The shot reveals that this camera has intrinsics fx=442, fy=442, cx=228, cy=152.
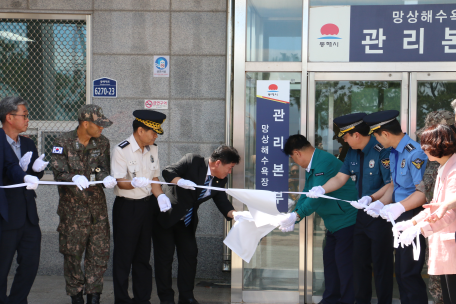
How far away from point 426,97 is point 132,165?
9.36ft

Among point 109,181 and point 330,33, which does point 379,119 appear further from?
point 109,181

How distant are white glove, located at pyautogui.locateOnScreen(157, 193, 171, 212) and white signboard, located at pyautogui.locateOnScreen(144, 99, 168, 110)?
5.33ft

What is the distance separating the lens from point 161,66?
517cm

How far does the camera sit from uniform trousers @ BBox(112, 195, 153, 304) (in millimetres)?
3934

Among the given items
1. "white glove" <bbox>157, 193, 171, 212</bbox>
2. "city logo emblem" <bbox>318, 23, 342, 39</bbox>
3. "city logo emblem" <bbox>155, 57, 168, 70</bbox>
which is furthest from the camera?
"city logo emblem" <bbox>155, 57, 168, 70</bbox>

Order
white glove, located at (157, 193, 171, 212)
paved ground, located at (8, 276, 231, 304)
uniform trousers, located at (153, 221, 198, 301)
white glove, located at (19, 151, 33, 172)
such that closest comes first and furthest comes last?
white glove, located at (19, 151, 33, 172) → white glove, located at (157, 193, 171, 212) → uniform trousers, located at (153, 221, 198, 301) → paved ground, located at (8, 276, 231, 304)

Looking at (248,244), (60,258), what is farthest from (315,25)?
(60,258)

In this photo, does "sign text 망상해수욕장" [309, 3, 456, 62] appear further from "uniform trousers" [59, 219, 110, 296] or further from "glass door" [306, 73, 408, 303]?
"uniform trousers" [59, 219, 110, 296]

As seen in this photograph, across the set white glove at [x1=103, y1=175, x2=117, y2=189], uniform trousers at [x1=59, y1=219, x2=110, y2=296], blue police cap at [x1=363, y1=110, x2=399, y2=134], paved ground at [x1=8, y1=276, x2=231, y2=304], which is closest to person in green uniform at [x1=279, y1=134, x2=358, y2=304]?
blue police cap at [x1=363, y1=110, x2=399, y2=134]

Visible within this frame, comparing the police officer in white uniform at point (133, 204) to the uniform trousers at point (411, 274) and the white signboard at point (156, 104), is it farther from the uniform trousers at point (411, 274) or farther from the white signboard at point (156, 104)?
the uniform trousers at point (411, 274)

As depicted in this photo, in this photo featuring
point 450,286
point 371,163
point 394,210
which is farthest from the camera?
point 371,163

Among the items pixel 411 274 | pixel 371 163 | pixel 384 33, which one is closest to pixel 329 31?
pixel 384 33

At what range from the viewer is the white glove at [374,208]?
135 inches

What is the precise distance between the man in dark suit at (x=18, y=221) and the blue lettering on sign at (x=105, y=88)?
5.02ft
